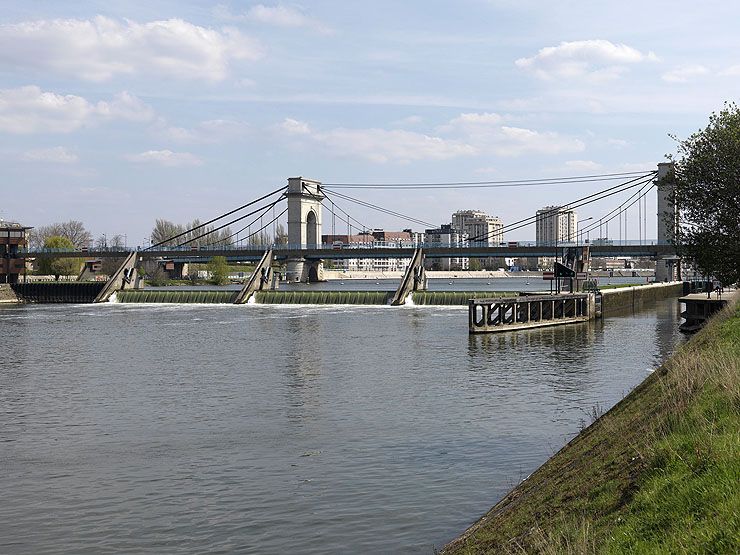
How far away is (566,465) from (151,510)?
8.74 m

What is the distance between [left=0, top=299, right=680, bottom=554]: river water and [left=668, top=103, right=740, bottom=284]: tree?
6.30 meters

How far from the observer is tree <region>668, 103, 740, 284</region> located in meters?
30.4

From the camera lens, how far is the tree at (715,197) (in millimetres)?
30406

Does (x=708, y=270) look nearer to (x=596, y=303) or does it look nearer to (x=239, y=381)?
(x=239, y=381)

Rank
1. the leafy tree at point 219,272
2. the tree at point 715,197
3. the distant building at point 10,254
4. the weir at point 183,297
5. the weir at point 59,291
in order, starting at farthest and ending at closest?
the leafy tree at point 219,272, the distant building at point 10,254, the weir at point 59,291, the weir at point 183,297, the tree at point 715,197

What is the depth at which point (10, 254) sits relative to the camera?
120 metres

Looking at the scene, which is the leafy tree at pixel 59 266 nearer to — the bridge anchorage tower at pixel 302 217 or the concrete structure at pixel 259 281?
the bridge anchorage tower at pixel 302 217

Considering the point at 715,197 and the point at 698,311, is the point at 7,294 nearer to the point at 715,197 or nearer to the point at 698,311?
the point at 698,311

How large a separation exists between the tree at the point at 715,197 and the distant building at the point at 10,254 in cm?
10947

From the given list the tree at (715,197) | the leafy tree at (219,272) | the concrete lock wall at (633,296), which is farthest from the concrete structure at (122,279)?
the tree at (715,197)

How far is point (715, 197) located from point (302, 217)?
107432 mm

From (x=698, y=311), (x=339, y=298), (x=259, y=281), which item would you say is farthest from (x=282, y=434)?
(x=259, y=281)

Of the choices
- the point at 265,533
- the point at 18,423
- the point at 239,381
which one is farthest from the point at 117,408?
the point at 265,533

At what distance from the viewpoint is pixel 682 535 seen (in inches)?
324
